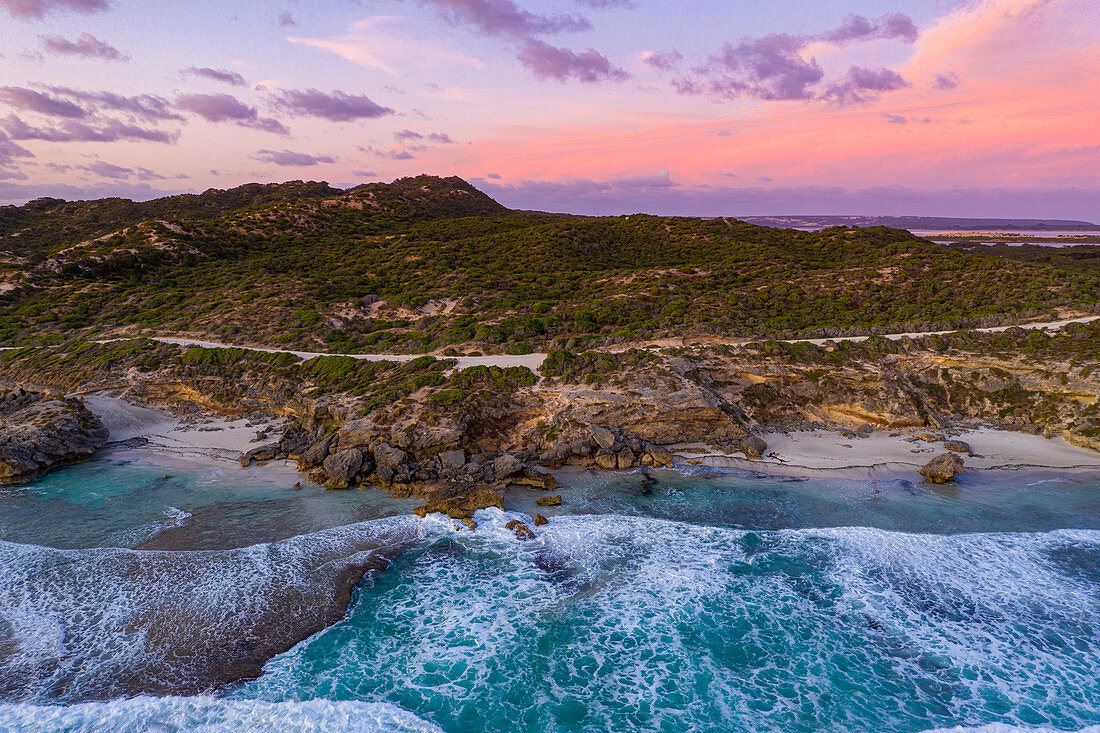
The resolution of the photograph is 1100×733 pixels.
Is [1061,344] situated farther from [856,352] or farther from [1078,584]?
[1078,584]

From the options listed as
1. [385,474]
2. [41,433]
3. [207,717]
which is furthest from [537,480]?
[41,433]

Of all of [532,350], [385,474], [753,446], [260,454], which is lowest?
[260,454]

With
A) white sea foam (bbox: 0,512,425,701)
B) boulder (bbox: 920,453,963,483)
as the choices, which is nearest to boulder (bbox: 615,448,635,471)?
white sea foam (bbox: 0,512,425,701)

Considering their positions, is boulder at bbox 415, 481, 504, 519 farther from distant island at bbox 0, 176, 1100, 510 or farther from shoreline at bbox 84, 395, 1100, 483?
shoreline at bbox 84, 395, 1100, 483

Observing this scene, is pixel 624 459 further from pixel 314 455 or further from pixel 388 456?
pixel 314 455

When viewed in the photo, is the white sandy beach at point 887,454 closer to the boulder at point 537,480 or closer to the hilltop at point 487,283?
the boulder at point 537,480

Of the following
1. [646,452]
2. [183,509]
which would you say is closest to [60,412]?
[183,509]
